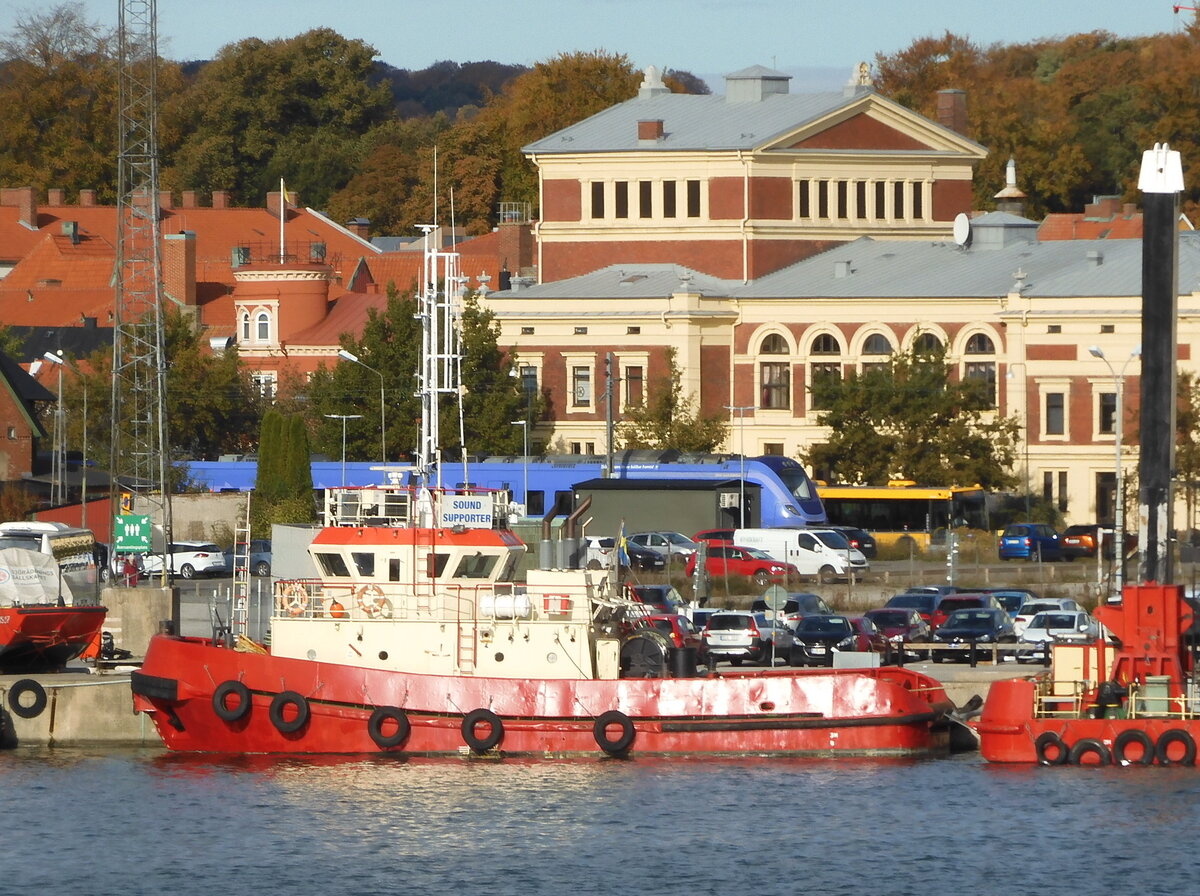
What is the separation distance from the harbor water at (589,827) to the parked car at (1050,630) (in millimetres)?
8932

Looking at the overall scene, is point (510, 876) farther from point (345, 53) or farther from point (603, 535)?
point (345, 53)

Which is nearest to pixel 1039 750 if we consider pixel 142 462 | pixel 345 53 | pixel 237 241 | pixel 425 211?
pixel 142 462

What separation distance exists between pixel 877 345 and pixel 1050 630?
44.6m

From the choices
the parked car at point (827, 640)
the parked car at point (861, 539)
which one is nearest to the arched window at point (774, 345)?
the parked car at point (861, 539)

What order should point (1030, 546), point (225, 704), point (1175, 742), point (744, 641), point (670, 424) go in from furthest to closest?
point (670, 424) → point (1030, 546) → point (744, 641) → point (225, 704) → point (1175, 742)

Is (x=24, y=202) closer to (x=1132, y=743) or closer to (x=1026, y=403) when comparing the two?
(x=1026, y=403)

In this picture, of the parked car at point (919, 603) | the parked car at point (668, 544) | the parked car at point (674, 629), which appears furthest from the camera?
the parked car at point (668, 544)

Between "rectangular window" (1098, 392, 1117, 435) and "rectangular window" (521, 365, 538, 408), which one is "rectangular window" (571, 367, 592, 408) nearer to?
"rectangular window" (521, 365, 538, 408)

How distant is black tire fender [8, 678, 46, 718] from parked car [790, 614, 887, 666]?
16037 millimetres

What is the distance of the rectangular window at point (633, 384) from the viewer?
105188 millimetres

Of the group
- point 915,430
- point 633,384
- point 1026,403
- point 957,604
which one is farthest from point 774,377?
point 957,604

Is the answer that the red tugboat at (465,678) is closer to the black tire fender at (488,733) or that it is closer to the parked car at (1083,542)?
the black tire fender at (488,733)

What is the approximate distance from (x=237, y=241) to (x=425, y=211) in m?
16.8

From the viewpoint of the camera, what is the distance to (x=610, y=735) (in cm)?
4725
